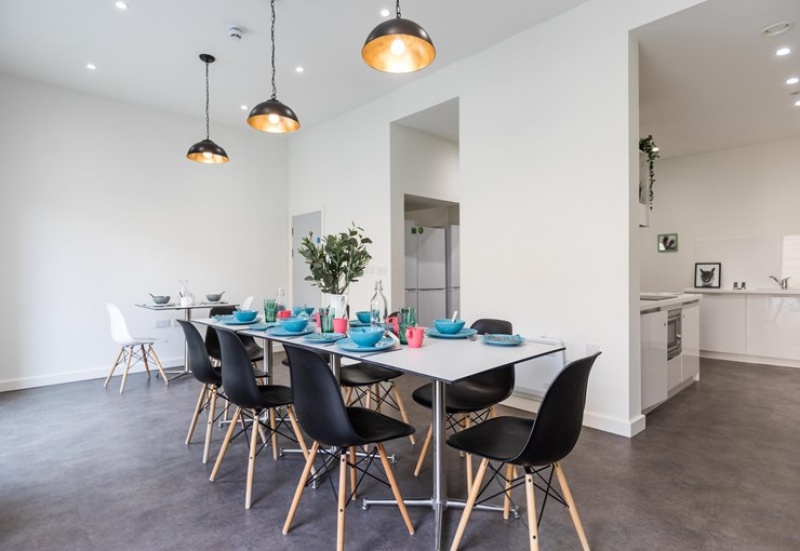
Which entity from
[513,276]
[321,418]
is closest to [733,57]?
[513,276]

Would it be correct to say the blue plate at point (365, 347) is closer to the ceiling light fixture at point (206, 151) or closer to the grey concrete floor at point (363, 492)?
the grey concrete floor at point (363, 492)

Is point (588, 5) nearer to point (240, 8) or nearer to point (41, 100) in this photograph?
point (240, 8)

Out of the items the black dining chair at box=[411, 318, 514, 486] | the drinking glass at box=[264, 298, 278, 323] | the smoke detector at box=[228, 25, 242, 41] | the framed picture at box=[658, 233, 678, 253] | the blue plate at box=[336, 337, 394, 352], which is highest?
the smoke detector at box=[228, 25, 242, 41]

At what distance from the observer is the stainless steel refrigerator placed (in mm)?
5621

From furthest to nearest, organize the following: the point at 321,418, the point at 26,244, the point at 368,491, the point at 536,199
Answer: the point at 26,244, the point at 536,199, the point at 368,491, the point at 321,418

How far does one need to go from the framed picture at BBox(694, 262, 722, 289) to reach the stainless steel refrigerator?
356 centimetres

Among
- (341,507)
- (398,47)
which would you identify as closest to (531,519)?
(341,507)

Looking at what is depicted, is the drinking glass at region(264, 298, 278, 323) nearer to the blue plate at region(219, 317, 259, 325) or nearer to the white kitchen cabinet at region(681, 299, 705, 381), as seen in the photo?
the blue plate at region(219, 317, 259, 325)

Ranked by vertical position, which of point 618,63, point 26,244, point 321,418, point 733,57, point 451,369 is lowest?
point 321,418

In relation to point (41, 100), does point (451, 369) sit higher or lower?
lower

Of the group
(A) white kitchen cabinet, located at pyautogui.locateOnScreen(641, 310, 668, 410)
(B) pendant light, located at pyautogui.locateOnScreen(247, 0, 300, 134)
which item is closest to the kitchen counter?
(A) white kitchen cabinet, located at pyautogui.locateOnScreen(641, 310, 668, 410)

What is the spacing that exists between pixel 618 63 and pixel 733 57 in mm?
1259

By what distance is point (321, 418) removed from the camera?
5.66ft

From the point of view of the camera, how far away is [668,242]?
652 cm
